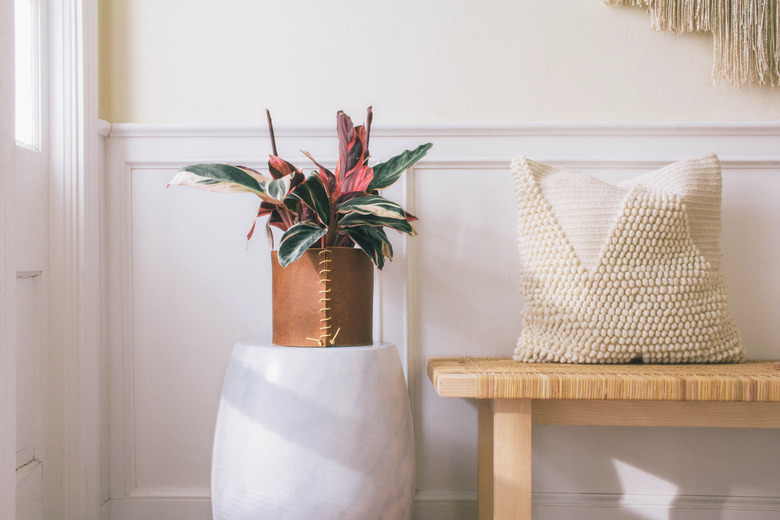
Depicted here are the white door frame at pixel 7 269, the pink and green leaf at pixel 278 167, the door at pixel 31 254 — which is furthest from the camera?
the door at pixel 31 254

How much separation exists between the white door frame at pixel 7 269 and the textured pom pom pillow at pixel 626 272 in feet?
2.87

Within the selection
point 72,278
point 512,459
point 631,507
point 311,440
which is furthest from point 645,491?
point 72,278

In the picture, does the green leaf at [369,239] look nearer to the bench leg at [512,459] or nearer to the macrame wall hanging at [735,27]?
the bench leg at [512,459]

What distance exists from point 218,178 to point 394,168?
0.99 feet

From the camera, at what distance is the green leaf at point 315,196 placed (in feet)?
2.99

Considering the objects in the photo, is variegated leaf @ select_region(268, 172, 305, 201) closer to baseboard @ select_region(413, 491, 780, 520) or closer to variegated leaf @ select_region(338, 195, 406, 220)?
variegated leaf @ select_region(338, 195, 406, 220)

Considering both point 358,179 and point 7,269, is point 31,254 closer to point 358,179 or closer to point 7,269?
point 7,269

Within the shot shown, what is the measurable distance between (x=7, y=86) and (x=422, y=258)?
2.69 feet

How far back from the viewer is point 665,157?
1236 millimetres

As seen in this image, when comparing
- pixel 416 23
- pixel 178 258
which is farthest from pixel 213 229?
pixel 416 23

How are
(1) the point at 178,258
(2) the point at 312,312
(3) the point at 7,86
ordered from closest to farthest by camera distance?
(3) the point at 7,86
(2) the point at 312,312
(1) the point at 178,258

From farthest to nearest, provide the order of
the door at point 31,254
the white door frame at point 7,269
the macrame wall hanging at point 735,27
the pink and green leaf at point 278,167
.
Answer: the macrame wall hanging at point 735,27 → the door at point 31,254 → the pink and green leaf at point 278,167 → the white door frame at point 7,269

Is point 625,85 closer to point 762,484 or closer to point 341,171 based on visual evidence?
point 341,171

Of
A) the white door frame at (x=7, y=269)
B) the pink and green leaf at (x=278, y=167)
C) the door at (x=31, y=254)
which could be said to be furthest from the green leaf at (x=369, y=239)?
the door at (x=31, y=254)
